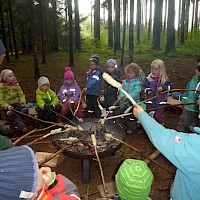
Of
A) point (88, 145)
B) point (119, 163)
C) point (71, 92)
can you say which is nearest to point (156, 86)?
point (119, 163)

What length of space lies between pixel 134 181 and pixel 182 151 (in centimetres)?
36

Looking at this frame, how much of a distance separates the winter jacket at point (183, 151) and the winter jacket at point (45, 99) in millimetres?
3572

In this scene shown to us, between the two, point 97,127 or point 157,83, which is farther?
point 157,83

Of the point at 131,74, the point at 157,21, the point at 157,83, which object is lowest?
the point at 157,83

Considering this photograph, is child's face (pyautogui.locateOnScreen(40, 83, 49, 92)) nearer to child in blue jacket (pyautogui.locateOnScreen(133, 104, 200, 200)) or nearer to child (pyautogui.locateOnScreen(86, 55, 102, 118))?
child (pyautogui.locateOnScreen(86, 55, 102, 118))

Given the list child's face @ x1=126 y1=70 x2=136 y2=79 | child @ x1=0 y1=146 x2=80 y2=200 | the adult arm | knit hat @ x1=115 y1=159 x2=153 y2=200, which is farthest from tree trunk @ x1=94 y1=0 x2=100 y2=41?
child @ x1=0 y1=146 x2=80 y2=200

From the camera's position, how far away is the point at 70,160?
408 centimetres

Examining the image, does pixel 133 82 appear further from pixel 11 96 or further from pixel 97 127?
pixel 11 96

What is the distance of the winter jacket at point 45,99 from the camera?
501 cm

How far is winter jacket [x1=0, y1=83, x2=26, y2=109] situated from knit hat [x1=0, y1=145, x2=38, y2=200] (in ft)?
12.5

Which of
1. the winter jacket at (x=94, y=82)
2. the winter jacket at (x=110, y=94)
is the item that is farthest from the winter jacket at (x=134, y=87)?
the winter jacket at (x=94, y=82)

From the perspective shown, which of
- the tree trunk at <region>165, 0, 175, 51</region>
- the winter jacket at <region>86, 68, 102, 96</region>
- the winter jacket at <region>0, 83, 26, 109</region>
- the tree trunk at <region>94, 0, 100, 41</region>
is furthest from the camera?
the tree trunk at <region>94, 0, 100, 41</region>

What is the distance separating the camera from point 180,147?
1514 millimetres

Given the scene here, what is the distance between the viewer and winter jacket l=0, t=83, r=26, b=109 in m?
4.76
